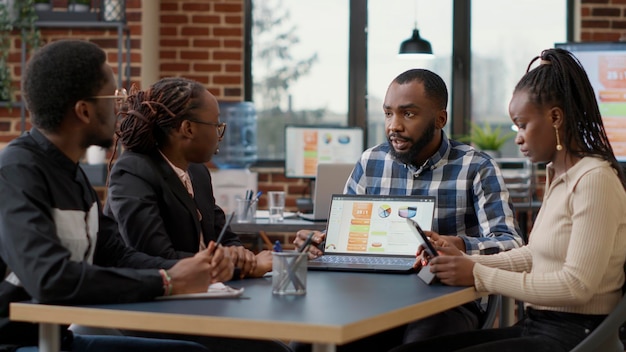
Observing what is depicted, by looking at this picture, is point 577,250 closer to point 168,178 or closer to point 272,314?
point 272,314

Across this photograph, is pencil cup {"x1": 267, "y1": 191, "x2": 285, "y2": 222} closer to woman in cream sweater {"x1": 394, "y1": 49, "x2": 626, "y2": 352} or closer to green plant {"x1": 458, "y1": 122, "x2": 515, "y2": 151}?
green plant {"x1": 458, "y1": 122, "x2": 515, "y2": 151}

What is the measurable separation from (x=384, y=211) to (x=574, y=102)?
2.00 feet

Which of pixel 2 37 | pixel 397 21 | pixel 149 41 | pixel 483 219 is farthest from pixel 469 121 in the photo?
pixel 483 219

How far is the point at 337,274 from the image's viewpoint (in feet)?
6.89

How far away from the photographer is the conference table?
142cm

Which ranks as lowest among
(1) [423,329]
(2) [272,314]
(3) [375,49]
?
(1) [423,329]

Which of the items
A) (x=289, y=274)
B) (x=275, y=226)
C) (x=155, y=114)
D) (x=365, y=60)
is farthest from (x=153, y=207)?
(x=365, y=60)

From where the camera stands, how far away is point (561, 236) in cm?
189

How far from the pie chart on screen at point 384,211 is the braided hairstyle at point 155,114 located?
560 millimetres

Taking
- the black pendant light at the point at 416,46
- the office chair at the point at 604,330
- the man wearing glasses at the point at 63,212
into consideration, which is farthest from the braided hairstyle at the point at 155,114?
the black pendant light at the point at 416,46

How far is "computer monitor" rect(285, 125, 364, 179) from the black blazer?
3.26m

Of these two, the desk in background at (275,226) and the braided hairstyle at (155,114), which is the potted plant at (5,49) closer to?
the desk in background at (275,226)

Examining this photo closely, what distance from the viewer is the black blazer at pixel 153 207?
2.12 metres

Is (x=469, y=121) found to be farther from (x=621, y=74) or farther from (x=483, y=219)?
(x=483, y=219)
